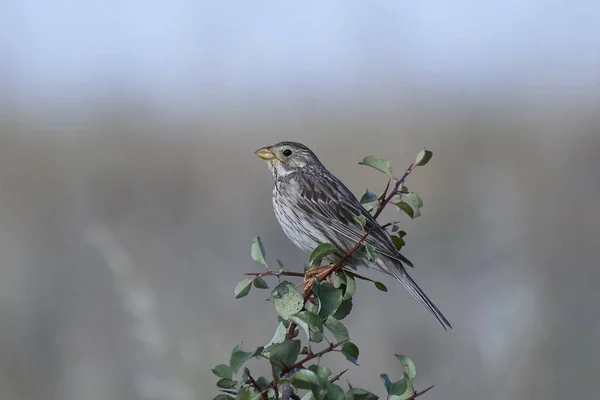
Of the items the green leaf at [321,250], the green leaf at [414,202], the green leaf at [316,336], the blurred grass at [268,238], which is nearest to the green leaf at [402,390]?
the green leaf at [316,336]

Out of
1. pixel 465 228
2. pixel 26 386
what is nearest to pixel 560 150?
pixel 465 228

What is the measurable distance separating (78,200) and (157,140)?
1883 mm

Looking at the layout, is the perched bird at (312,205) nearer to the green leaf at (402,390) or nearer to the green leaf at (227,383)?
the green leaf at (402,390)

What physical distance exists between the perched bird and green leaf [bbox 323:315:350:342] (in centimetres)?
180

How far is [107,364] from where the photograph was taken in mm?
5973

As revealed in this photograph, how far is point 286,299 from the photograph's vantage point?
7.34 ft

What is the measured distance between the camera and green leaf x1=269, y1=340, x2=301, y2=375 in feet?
6.34

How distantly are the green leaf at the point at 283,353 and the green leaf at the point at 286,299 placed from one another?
248mm

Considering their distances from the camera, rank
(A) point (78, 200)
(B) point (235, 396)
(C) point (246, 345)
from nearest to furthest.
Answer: (B) point (235, 396), (C) point (246, 345), (A) point (78, 200)

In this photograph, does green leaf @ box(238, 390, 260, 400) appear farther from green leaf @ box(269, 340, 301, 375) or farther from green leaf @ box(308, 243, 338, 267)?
green leaf @ box(308, 243, 338, 267)

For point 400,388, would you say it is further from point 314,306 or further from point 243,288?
point 243,288

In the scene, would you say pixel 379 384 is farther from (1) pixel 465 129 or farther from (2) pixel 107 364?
(1) pixel 465 129

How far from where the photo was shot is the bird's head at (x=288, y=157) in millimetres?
4688

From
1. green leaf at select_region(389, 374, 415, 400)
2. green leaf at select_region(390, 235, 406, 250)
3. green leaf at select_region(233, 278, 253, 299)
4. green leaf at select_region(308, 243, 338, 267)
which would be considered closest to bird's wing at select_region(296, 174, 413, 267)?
green leaf at select_region(390, 235, 406, 250)
